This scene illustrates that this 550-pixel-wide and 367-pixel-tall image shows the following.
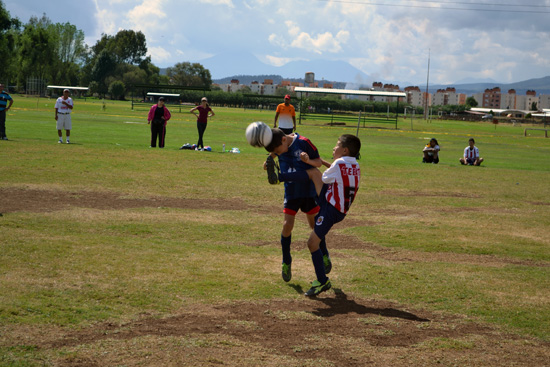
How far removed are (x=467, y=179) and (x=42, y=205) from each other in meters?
13.9

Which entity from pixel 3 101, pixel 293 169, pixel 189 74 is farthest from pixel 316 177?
pixel 189 74

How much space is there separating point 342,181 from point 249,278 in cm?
189

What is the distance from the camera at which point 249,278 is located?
7.90 m

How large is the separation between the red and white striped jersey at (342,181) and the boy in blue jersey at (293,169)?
289 mm

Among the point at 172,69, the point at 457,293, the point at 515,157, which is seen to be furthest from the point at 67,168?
the point at 172,69

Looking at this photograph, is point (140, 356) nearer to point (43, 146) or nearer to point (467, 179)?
point (467, 179)

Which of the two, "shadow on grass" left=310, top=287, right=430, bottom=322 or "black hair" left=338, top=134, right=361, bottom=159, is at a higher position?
"black hair" left=338, top=134, right=361, bottom=159

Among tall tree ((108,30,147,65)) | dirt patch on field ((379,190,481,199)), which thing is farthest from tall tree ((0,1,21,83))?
dirt patch on field ((379,190,481,199))

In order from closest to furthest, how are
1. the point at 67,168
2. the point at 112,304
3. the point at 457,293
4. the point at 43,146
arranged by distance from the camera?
the point at 112,304, the point at 457,293, the point at 67,168, the point at 43,146

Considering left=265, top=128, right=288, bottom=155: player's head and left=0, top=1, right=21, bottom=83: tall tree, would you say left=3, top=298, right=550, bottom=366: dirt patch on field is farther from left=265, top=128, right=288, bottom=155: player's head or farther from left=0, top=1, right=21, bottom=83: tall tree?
left=0, top=1, right=21, bottom=83: tall tree

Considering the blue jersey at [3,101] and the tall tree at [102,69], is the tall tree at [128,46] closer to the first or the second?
the tall tree at [102,69]

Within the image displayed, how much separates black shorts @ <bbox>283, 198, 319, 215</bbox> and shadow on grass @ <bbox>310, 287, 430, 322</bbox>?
4.24ft

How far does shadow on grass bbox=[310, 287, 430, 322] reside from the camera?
6699mm

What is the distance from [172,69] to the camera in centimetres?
17462
